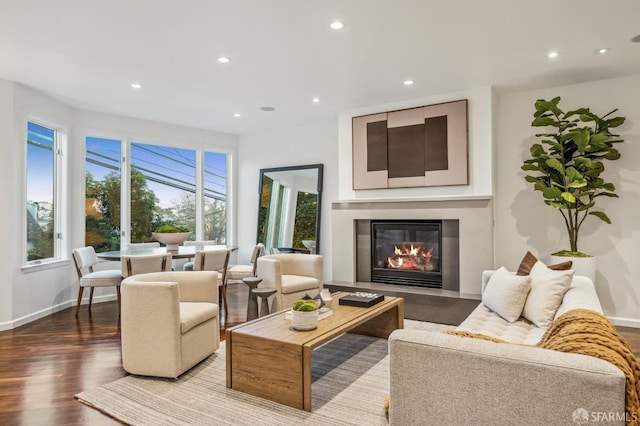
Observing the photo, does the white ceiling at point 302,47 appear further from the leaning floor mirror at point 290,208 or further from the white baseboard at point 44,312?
the white baseboard at point 44,312

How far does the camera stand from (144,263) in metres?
4.39

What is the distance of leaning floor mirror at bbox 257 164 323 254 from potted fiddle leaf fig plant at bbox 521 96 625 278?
3160mm

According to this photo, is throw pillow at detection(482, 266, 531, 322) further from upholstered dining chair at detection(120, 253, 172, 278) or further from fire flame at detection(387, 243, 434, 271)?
upholstered dining chair at detection(120, 253, 172, 278)

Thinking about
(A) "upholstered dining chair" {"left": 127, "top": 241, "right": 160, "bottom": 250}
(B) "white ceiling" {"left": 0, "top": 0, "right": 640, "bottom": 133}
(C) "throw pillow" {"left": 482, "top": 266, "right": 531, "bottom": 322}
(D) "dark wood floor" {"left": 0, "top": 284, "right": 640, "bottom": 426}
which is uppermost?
(B) "white ceiling" {"left": 0, "top": 0, "right": 640, "bottom": 133}

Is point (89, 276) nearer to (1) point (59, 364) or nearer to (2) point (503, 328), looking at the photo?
(1) point (59, 364)

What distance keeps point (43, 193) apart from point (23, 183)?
50cm

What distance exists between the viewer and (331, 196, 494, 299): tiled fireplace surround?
15.3ft

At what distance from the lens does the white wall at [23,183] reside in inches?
173

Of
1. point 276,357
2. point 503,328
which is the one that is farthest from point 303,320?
point 503,328

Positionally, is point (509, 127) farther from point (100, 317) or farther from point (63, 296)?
point (63, 296)

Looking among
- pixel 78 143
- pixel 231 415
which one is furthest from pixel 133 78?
pixel 231 415

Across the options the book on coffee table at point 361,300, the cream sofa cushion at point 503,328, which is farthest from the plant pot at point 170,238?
the cream sofa cushion at point 503,328

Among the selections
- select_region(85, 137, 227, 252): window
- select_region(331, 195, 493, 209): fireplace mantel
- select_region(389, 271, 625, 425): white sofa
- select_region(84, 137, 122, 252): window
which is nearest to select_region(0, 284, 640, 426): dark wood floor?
select_region(84, 137, 122, 252): window

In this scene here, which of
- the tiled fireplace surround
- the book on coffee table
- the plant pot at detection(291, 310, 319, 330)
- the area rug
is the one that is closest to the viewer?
the area rug
